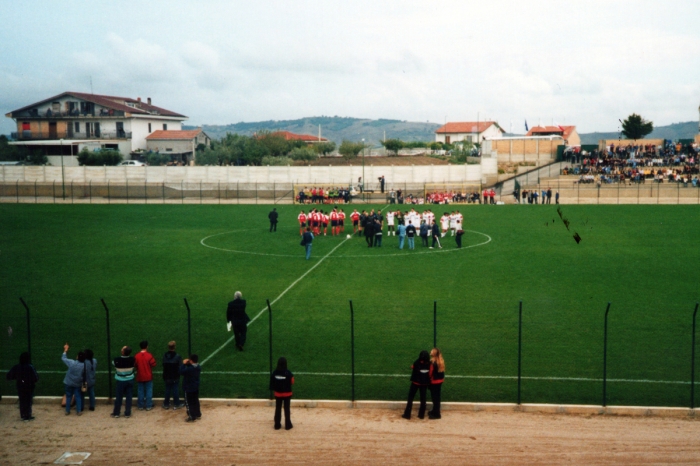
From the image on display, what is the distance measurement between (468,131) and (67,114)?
7971 centimetres

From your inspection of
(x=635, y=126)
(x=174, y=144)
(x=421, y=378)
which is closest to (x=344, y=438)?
(x=421, y=378)

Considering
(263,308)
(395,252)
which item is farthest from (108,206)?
(263,308)

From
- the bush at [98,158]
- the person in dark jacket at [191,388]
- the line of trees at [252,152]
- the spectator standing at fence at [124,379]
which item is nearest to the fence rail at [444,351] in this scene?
the spectator standing at fence at [124,379]

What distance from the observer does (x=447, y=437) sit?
11.7m

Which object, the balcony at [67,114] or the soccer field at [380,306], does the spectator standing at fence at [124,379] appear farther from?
the balcony at [67,114]

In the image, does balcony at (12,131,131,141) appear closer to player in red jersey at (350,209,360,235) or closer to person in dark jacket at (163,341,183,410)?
player in red jersey at (350,209,360,235)

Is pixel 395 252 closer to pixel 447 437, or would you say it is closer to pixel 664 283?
pixel 664 283

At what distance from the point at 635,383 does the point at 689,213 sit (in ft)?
134

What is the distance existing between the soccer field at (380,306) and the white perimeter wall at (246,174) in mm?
36762

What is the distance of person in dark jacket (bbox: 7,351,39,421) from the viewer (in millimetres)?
12281

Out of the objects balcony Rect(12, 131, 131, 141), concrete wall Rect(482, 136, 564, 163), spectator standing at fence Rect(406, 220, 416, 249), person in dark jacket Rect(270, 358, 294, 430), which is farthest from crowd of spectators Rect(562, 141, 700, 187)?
person in dark jacket Rect(270, 358, 294, 430)

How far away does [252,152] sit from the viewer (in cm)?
9806

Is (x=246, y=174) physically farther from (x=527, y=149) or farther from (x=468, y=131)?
(x=468, y=131)

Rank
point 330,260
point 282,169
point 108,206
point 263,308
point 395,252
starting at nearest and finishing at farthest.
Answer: point 263,308 → point 330,260 → point 395,252 → point 108,206 → point 282,169
